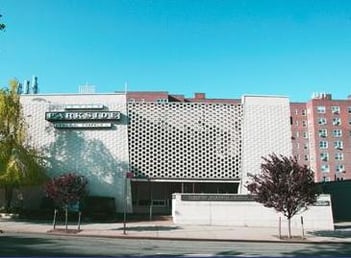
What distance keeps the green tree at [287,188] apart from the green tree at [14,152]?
18.5 m

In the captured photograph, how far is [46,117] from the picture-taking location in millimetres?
43188

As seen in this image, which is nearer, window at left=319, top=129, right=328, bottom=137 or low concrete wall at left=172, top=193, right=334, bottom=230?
low concrete wall at left=172, top=193, right=334, bottom=230

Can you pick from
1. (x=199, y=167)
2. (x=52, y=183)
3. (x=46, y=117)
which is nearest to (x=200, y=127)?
(x=199, y=167)

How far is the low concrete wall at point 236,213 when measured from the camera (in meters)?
33.9

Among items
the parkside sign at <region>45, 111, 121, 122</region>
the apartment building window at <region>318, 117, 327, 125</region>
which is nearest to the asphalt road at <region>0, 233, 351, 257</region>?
the parkside sign at <region>45, 111, 121, 122</region>

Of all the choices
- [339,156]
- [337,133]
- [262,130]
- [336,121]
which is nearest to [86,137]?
[262,130]

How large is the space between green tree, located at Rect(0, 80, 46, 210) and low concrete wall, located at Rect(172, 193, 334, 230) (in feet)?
38.8

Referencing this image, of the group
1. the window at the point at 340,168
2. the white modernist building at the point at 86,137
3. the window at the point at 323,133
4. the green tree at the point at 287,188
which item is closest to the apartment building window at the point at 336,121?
the window at the point at 323,133

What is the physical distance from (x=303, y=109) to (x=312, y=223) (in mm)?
72088

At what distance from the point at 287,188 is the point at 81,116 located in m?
22.3

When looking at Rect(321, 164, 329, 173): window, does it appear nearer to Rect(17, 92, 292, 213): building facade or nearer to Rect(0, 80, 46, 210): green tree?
Rect(17, 92, 292, 213): building facade

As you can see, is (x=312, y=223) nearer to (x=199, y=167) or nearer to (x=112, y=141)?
(x=199, y=167)

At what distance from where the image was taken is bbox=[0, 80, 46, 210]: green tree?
3634 cm

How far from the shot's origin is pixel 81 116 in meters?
43.2
